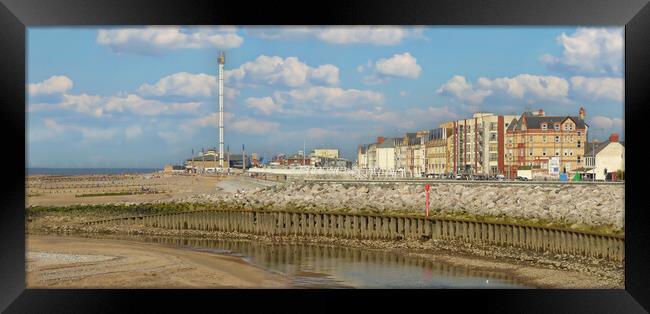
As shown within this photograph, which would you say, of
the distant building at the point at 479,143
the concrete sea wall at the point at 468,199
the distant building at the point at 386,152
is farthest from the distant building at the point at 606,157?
the distant building at the point at 386,152

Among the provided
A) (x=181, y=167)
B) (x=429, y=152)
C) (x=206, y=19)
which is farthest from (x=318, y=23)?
(x=181, y=167)

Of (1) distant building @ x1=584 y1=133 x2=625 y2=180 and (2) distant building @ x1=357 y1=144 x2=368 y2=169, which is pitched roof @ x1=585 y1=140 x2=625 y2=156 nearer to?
(1) distant building @ x1=584 y1=133 x2=625 y2=180

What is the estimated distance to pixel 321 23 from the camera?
938 cm

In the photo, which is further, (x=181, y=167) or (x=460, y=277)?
(x=181, y=167)

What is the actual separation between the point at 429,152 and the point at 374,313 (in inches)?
2298

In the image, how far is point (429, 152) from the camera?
67.3m

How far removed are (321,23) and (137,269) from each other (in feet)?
39.4

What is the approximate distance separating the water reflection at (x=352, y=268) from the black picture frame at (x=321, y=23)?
23.7 ft

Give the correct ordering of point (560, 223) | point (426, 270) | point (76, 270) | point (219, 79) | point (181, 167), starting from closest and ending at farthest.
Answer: point (76, 270)
point (426, 270)
point (560, 223)
point (219, 79)
point (181, 167)

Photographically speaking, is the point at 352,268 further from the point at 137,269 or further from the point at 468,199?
the point at 468,199

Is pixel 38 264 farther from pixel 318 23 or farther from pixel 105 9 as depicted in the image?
pixel 318 23

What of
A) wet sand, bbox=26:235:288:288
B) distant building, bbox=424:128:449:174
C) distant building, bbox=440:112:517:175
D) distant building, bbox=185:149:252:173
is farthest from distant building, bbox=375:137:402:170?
wet sand, bbox=26:235:288:288

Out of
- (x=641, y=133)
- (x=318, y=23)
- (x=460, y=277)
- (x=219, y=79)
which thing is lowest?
(x=460, y=277)

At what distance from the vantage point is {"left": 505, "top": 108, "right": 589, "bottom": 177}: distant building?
161ft
